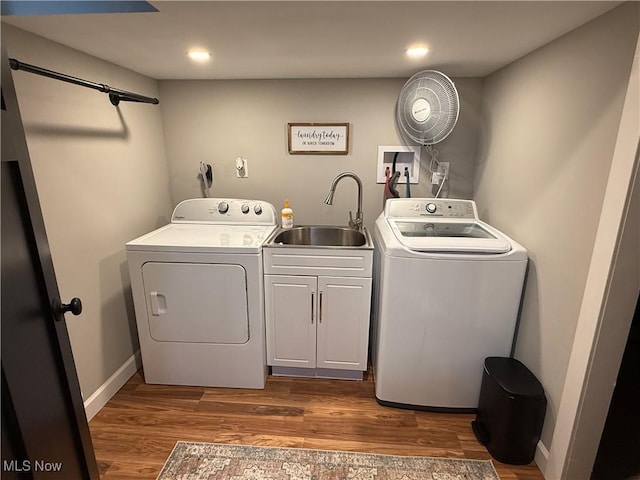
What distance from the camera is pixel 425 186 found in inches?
97.0

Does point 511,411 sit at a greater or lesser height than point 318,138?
lesser

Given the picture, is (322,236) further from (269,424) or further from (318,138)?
(269,424)

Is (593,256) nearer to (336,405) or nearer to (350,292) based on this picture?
(350,292)

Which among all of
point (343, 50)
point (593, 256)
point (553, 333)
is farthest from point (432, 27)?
point (553, 333)

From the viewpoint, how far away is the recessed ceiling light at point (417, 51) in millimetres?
1636

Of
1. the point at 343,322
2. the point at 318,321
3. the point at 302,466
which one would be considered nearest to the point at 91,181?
the point at 318,321

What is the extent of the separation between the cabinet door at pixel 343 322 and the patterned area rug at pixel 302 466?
543mm

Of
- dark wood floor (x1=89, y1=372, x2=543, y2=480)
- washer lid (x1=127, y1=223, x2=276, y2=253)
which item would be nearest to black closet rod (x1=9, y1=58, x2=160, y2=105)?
washer lid (x1=127, y1=223, x2=276, y2=253)

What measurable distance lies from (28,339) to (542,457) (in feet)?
6.75

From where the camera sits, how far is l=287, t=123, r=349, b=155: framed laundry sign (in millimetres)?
2381

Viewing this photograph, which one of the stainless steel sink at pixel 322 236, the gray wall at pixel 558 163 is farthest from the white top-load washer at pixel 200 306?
the gray wall at pixel 558 163

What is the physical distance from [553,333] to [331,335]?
1.12 meters

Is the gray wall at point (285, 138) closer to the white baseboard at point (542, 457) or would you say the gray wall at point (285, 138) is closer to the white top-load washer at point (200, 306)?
the white top-load washer at point (200, 306)

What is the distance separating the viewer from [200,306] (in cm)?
193
